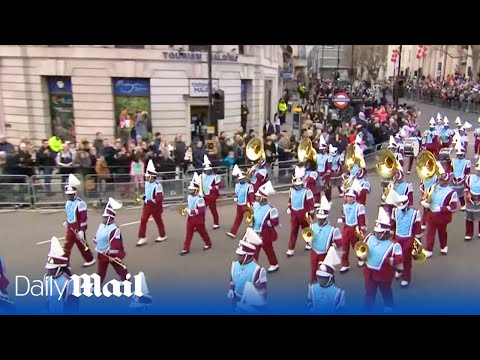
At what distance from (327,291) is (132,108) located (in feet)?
40.8

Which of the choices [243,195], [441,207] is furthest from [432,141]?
[243,195]

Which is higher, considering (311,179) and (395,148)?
(395,148)

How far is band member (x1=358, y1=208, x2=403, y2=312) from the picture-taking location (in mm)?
6875

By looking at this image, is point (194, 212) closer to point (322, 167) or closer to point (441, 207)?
point (322, 167)

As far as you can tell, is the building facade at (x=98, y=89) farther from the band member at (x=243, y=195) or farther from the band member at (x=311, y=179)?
the band member at (x=243, y=195)

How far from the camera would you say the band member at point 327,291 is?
6.01 m

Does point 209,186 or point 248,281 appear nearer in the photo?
point 248,281

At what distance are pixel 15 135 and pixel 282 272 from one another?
1182cm

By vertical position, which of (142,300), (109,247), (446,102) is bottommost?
(142,300)

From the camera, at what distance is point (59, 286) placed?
20.9 feet

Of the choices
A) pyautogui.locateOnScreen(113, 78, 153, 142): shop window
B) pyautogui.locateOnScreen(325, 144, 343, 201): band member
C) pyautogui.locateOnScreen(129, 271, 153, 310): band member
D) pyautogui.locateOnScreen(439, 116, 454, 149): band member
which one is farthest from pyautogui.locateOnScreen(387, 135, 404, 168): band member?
pyautogui.locateOnScreen(129, 271, 153, 310): band member

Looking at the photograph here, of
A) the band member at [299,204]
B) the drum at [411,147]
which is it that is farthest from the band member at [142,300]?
the drum at [411,147]

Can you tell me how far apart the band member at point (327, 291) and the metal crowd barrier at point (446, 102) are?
89.6 feet

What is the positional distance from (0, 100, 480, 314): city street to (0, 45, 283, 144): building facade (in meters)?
5.00
